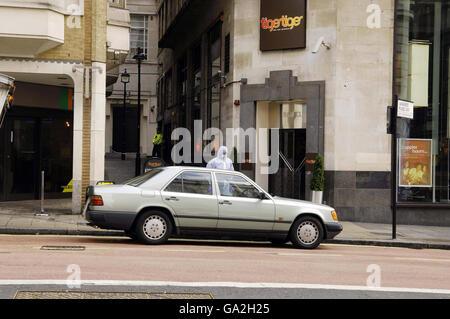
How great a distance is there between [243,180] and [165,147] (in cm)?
2728

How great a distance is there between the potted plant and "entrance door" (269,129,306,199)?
4.59 feet

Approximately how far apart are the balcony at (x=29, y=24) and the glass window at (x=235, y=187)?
6.36m

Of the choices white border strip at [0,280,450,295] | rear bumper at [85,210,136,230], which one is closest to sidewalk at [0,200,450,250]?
rear bumper at [85,210,136,230]

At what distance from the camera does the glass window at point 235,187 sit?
39.7ft

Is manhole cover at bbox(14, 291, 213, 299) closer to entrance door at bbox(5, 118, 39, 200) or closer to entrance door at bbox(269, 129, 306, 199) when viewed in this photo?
entrance door at bbox(269, 129, 306, 199)

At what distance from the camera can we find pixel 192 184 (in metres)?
12.0

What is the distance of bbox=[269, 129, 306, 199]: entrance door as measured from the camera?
19578 mm

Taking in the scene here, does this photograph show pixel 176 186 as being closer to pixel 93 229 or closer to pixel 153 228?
pixel 153 228

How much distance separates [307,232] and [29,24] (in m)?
8.33

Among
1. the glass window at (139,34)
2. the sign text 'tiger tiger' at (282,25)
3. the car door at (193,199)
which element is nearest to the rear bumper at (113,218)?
the car door at (193,199)

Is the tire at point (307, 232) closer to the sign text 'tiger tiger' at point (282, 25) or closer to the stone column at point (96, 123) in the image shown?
the stone column at point (96, 123)

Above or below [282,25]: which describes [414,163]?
below

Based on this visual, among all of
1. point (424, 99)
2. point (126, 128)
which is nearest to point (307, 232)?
point (424, 99)
